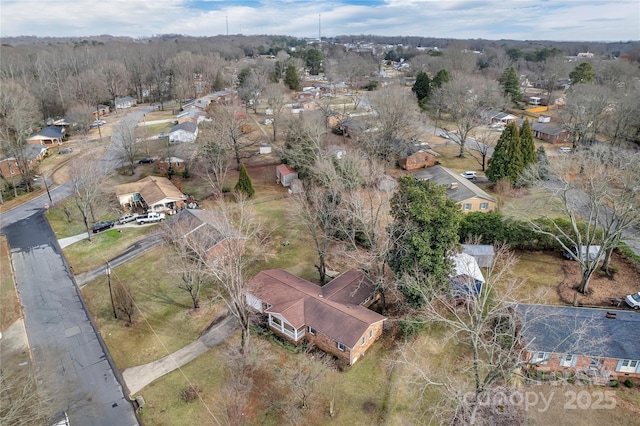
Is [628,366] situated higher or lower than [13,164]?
lower

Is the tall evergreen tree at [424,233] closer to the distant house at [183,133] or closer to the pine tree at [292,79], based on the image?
the distant house at [183,133]

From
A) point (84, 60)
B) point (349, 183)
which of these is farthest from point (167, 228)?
point (84, 60)

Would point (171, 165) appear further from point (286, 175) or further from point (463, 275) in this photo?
point (463, 275)

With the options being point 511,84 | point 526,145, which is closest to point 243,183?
point 526,145

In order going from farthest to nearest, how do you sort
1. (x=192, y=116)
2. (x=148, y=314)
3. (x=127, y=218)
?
(x=192, y=116) → (x=127, y=218) → (x=148, y=314)

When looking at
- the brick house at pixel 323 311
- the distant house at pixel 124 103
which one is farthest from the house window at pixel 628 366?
the distant house at pixel 124 103

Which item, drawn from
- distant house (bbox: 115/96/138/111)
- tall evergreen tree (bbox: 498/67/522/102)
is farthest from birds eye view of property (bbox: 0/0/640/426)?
distant house (bbox: 115/96/138/111)

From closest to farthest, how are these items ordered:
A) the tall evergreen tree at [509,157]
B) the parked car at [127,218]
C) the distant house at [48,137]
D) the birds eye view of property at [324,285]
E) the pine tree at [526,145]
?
the birds eye view of property at [324,285]
the parked car at [127,218]
the tall evergreen tree at [509,157]
the pine tree at [526,145]
the distant house at [48,137]
